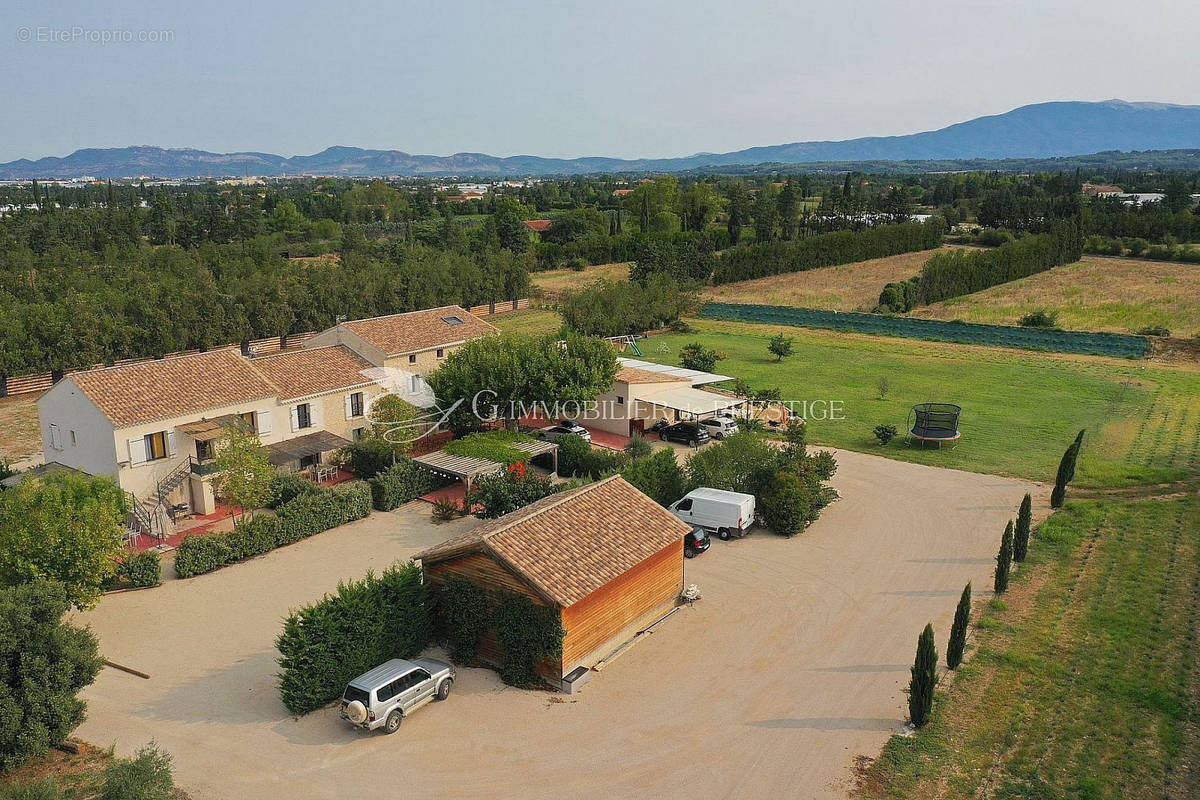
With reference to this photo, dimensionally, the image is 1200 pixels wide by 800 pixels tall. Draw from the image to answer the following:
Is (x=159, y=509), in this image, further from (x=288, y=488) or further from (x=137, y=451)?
(x=288, y=488)

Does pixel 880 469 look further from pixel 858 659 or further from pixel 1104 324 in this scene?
pixel 1104 324

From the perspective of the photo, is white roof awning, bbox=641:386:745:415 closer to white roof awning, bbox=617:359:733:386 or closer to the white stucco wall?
white roof awning, bbox=617:359:733:386

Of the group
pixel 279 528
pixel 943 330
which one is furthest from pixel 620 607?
pixel 943 330

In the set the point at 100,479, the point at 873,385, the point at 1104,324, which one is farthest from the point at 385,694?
the point at 1104,324

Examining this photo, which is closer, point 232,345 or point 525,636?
point 525,636

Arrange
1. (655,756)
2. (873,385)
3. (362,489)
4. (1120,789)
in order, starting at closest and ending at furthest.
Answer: (1120,789)
(655,756)
(362,489)
(873,385)

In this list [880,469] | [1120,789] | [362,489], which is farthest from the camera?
[880,469]

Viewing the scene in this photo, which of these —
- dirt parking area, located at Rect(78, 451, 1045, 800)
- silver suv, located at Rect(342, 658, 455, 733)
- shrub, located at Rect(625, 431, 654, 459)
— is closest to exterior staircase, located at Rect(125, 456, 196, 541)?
dirt parking area, located at Rect(78, 451, 1045, 800)
